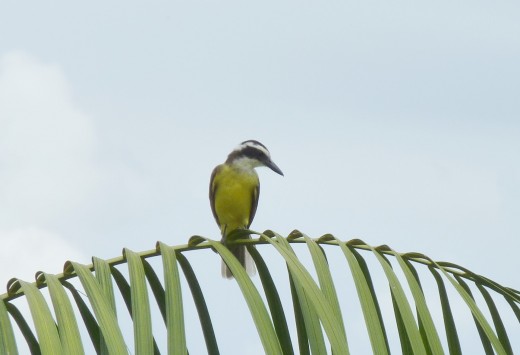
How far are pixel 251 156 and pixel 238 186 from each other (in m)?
0.44

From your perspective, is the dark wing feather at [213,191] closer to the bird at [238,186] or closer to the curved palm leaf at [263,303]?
the bird at [238,186]

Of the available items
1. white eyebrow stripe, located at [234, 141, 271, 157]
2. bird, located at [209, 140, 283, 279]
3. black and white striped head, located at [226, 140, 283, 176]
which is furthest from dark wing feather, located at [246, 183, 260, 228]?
white eyebrow stripe, located at [234, 141, 271, 157]

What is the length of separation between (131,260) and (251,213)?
4.96m

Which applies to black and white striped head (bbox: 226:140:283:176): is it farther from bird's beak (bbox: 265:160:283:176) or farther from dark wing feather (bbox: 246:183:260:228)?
dark wing feather (bbox: 246:183:260:228)

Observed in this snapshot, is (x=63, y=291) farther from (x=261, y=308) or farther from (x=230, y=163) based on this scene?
(x=230, y=163)

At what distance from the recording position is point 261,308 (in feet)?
8.27

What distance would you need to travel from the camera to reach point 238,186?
296 inches

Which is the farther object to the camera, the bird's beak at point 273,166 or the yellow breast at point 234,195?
the bird's beak at point 273,166

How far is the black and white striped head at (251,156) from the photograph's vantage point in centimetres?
784

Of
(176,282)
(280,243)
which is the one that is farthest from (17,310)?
(280,243)

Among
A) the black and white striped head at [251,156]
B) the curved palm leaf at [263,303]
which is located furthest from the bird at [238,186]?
the curved palm leaf at [263,303]

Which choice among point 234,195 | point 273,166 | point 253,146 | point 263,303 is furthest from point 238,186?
point 263,303

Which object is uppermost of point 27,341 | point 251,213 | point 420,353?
point 251,213

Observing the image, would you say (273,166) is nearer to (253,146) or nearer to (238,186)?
(253,146)
